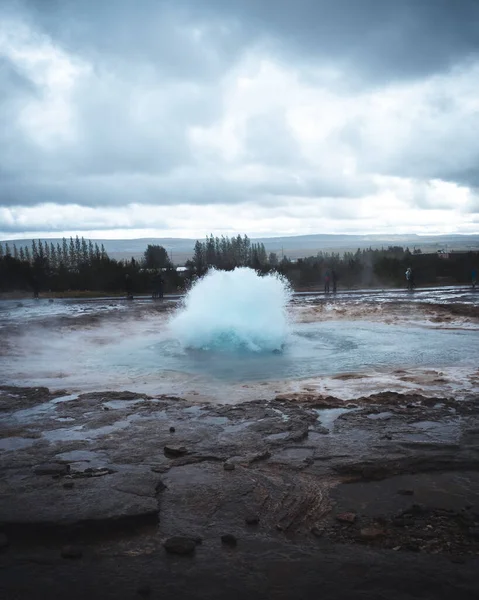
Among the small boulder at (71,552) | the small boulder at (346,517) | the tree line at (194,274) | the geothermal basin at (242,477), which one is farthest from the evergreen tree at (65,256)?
the small boulder at (346,517)

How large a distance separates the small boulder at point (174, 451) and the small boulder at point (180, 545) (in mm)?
1566

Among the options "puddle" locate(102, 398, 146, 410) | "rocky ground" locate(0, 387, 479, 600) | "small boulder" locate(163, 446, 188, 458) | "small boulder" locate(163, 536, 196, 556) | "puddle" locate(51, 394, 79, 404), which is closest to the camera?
"rocky ground" locate(0, 387, 479, 600)

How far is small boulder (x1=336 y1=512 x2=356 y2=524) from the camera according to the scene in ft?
12.5

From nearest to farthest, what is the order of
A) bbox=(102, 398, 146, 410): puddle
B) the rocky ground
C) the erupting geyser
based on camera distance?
1. the rocky ground
2. bbox=(102, 398, 146, 410): puddle
3. the erupting geyser

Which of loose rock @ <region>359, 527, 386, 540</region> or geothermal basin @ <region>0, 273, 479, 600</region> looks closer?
geothermal basin @ <region>0, 273, 479, 600</region>

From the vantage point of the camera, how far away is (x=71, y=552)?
11.4 feet

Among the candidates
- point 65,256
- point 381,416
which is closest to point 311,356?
point 381,416

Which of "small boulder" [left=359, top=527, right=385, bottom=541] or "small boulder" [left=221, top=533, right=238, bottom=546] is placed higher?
"small boulder" [left=221, top=533, right=238, bottom=546]

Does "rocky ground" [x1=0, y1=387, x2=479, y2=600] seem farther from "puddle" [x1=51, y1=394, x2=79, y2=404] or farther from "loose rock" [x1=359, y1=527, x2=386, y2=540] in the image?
"puddle" [x1=51, y1=394, x2=79, y2=404]

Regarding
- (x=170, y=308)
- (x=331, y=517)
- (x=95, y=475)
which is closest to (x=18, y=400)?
(x=95, y=475)

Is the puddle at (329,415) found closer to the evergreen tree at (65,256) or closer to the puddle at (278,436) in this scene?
the puddle at (278,436)

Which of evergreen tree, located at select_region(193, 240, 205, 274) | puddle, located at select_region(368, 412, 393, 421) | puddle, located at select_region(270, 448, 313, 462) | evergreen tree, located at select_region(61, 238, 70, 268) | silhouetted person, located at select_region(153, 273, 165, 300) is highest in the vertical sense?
evergreen tree, located at select_region(61, 238, 70, 268)

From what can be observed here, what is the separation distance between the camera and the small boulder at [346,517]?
150 inches

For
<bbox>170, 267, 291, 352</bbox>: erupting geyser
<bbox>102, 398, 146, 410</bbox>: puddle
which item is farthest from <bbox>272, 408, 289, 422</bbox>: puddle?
<bbox>170, 267, 291, 352</bbox>: erupting geyser
